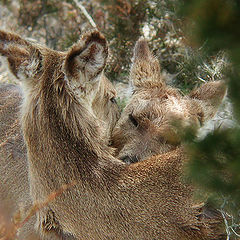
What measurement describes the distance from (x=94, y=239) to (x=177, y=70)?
4206mm

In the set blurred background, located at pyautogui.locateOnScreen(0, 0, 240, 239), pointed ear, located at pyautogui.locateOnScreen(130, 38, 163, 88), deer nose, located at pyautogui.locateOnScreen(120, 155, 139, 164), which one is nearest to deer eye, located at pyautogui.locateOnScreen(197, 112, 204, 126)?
blurred background, located at pyautogui.locateOnScreen(0, 0, 240, 239)

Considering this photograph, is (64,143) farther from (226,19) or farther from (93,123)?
(226,19)

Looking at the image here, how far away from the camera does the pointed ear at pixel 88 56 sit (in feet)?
7.95

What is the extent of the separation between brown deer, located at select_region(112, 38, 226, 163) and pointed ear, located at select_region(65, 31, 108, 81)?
86cm

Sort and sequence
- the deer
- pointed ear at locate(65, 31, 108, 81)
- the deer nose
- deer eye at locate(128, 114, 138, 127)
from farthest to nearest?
deer eye at locate(128, 114, 138, 127), the deer, the deer nose, pointed ear at locate(65, 31, 108, 81)

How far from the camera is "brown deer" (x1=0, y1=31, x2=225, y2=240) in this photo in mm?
2547

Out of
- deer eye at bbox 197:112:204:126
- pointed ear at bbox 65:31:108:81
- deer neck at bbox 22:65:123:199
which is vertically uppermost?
pointed ear at bbox 65:31:108:81

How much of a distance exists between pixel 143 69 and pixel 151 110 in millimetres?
836

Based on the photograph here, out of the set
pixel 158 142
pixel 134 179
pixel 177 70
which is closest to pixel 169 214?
pixel 134 179

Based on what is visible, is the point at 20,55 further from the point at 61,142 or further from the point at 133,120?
the point at 133,120

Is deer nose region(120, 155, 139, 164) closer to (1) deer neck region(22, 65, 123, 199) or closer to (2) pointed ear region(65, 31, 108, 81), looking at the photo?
(1) deer neck region(22, 65, 123, 199)

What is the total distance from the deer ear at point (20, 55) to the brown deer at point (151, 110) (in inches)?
42.0

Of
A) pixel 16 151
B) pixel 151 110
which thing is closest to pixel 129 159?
pixel 151 110

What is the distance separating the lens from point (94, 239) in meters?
2.70
